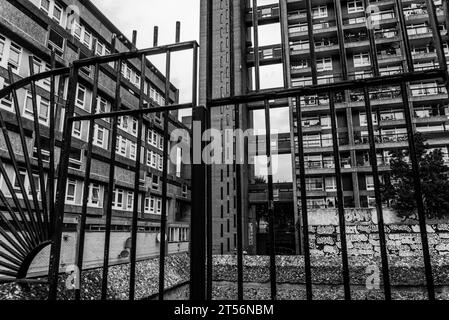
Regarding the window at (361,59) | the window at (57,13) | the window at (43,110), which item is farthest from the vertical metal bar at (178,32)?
the window at (361,59)

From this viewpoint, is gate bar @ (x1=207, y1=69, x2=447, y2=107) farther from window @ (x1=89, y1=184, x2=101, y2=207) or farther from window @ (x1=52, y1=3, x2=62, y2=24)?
window @ (x1=89, y1=184, x2=101, y2=207)

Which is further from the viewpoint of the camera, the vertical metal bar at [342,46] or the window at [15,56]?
the window at [15,56]

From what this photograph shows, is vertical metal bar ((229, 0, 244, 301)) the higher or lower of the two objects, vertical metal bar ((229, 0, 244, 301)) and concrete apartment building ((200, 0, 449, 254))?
the lower

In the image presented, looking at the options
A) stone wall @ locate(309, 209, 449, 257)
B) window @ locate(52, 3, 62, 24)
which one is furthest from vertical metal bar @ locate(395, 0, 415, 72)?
window @ locate(52, 3, 62, 24)

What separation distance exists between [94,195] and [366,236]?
46.1 ft

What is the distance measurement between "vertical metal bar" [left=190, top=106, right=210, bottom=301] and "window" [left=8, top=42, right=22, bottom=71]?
43.8ft

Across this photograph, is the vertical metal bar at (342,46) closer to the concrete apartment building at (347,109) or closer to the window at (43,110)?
the window at (43,110)

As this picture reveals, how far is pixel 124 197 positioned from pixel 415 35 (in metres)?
22.8

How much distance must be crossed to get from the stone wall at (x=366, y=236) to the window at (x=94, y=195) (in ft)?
40.2

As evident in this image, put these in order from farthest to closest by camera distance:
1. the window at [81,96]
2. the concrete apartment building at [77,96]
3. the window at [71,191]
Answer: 1. the window at [81,96]
2. the window at [71,191]
3. the concrete apartment building at [77,96]

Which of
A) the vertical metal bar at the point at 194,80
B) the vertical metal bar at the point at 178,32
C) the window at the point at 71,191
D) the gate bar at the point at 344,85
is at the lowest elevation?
the gate bar at the point at 344,85

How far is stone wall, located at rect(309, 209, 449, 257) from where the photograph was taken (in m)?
7.03

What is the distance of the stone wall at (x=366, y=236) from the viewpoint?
7027mm

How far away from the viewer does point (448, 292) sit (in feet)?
12.2
